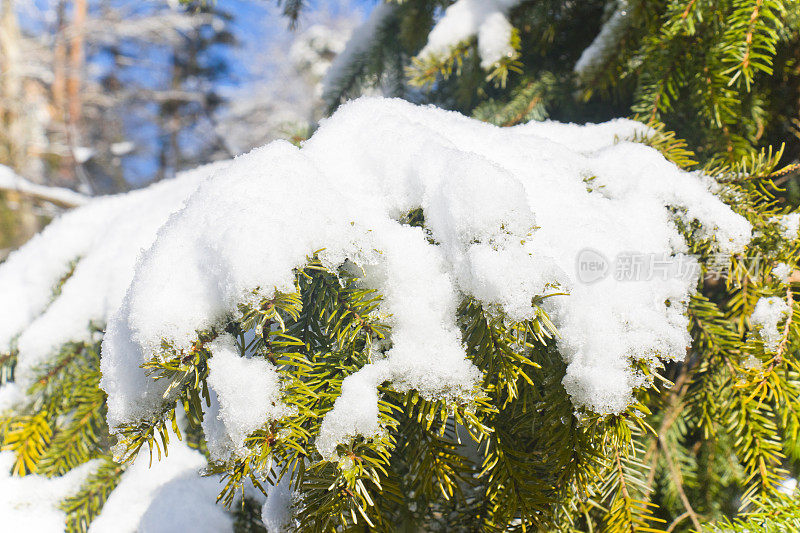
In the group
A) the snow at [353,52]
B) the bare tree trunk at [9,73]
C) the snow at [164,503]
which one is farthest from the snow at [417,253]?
the bare tree trunk at [9,73]

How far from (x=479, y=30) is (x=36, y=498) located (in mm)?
1272

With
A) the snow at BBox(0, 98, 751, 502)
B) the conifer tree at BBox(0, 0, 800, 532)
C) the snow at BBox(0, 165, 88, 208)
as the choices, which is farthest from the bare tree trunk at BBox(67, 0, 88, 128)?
the snow at BBox(0, 98, 751, 502)

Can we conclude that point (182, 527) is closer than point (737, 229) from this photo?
No

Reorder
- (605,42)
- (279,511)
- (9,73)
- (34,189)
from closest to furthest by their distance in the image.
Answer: (279,511)
(605,42)
(34,189)
(9,73)

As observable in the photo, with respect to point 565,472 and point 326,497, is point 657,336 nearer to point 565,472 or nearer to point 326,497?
point 565,472

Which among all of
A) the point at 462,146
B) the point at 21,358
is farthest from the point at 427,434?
the point at 21,358

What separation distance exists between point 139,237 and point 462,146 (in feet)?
2.36

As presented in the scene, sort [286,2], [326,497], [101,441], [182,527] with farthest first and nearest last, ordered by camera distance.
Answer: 1. [286,2]
2. [101,441]
3. [182,527]
4. [326,497]

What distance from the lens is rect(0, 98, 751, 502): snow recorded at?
1.38 ft

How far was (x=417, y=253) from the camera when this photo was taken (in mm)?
491

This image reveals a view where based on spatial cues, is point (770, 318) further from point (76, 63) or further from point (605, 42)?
point (76, 63)

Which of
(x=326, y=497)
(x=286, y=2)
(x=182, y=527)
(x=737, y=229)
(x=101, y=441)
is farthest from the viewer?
(x=286, y=2)

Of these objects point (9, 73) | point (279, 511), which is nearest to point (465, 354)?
point (279, 511)

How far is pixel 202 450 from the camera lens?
0.85 meters
